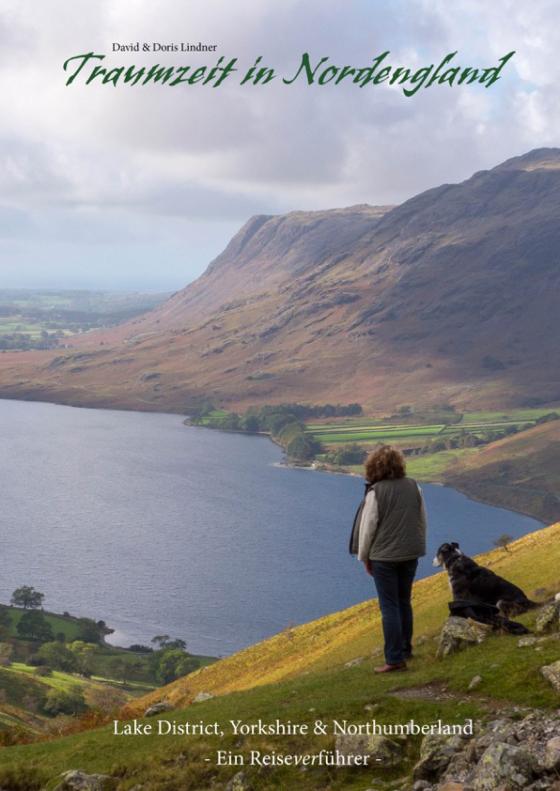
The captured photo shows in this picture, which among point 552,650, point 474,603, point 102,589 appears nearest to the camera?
point 552,650

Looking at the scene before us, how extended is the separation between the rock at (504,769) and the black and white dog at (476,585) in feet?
25.4

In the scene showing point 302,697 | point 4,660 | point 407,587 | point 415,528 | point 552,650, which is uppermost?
point 415,528

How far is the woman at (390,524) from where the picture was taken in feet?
46.6

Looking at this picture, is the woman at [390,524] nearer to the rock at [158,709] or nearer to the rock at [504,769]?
the rock at [504,769]

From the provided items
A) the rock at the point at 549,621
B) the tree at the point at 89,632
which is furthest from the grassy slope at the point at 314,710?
the tree at the point at 89,632

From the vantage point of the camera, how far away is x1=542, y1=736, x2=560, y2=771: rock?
9.39 meters

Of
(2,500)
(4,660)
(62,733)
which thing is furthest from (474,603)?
(2,500)

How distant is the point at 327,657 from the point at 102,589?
103110mm

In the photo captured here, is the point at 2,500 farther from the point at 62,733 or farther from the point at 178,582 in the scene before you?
the point at 62,733

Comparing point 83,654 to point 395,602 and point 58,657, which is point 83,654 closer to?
point 58,657

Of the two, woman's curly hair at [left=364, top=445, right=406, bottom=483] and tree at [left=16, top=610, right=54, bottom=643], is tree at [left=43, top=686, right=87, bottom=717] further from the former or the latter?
woman's curly hair at [left=364, top=445, right=406, bottom=483]

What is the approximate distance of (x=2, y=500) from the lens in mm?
181125

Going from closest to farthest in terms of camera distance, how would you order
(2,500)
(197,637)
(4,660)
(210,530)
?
(4,660) → (197,637) → (210,530) → (2,500)

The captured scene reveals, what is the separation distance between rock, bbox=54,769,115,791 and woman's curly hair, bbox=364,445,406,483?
6.24 metres
